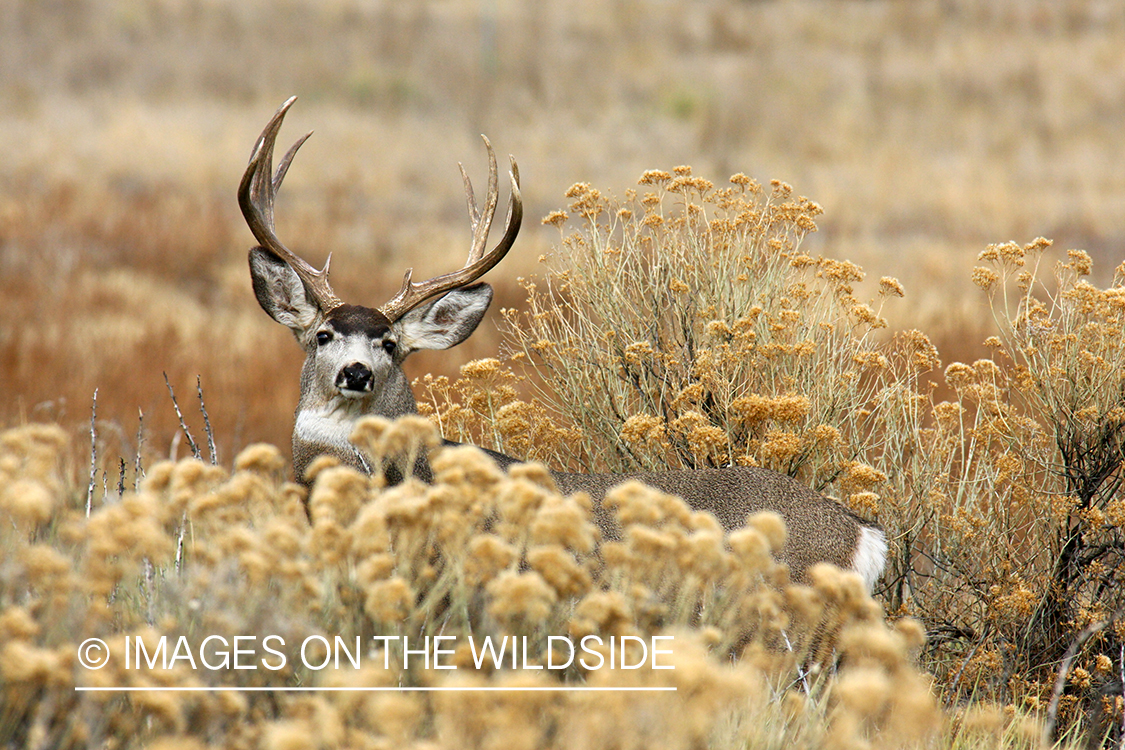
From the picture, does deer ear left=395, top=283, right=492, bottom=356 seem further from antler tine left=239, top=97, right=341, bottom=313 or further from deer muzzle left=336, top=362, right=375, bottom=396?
deer muzzle left=336, top=362, right=375, bottom=396

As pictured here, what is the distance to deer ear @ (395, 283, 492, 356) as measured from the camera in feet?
15.4

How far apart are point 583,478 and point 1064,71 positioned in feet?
106

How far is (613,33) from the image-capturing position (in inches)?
1356

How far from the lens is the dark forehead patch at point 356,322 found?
4.33 metres

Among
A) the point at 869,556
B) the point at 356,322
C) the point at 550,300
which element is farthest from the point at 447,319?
the point at 869,556

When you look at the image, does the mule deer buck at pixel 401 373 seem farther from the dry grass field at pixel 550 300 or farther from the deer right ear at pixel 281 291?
the dry grass field at pixel 550 300

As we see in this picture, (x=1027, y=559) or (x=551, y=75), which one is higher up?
(x=551, y=75)

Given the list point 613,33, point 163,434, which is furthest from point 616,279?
point 613,33

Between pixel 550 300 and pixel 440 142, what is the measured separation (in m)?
19.5

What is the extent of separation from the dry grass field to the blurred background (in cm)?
10

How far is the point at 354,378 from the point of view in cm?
404

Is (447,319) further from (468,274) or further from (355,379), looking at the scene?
(355,379)

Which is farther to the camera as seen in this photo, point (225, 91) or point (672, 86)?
point (672, 86)

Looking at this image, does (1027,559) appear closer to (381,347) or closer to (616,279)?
(616,279)
